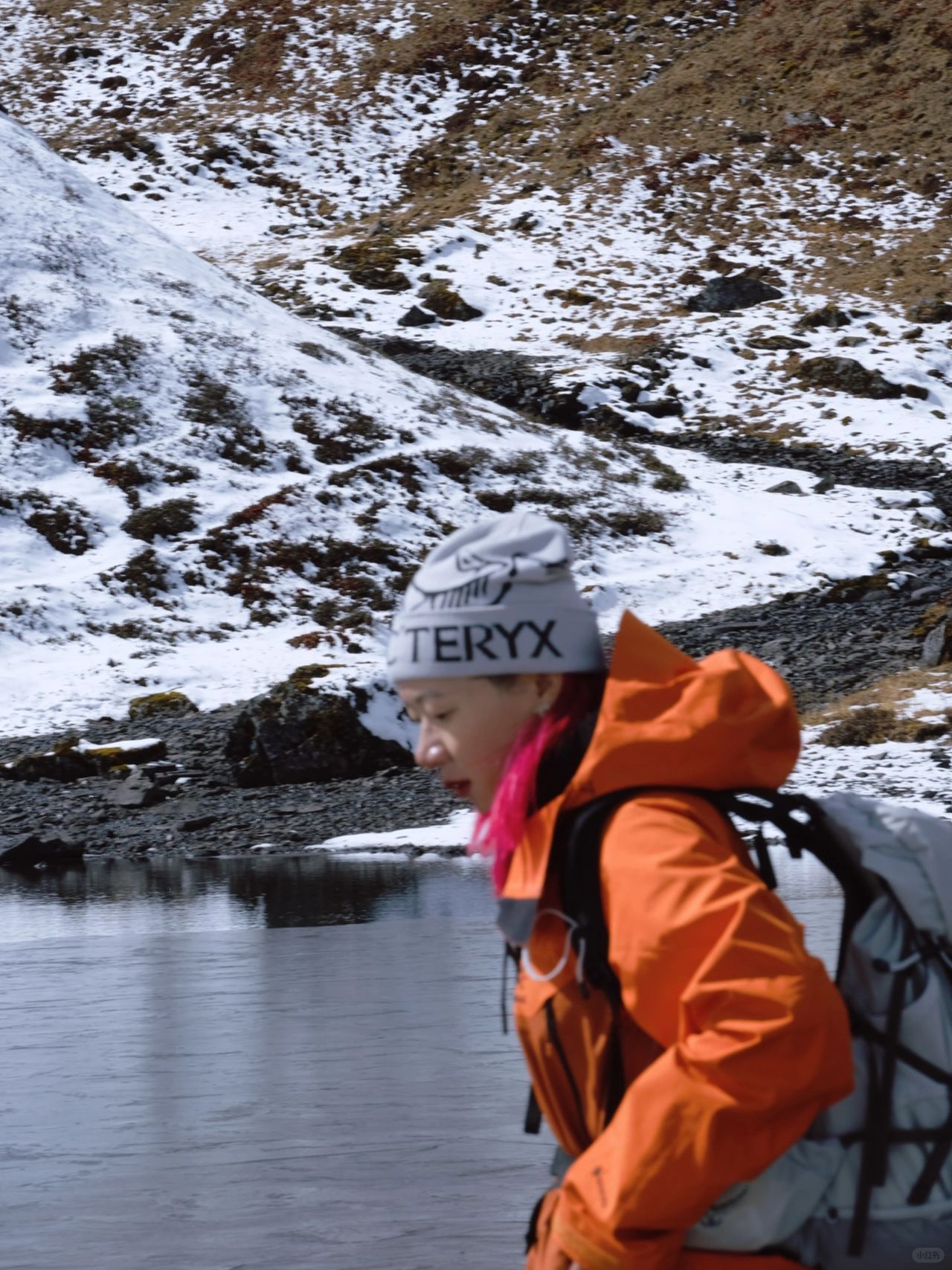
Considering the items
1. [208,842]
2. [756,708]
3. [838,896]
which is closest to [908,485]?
[208,842]

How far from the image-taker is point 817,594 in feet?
86.9

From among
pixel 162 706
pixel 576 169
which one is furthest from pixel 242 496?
pixel 576 169

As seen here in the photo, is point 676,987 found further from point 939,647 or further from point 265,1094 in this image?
point 939,647

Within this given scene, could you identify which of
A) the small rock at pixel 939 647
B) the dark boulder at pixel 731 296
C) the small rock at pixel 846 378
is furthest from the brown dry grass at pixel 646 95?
the small rock at pixel 939 647

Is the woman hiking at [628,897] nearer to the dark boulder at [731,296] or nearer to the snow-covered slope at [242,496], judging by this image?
the snow-covered slope at [242,496]

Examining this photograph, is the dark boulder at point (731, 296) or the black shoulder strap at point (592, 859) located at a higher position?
the dark boulder at point (731, 296)

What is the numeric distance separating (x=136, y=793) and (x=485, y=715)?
15897 mm

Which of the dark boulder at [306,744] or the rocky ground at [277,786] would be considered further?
the dark boulder at [306,744]

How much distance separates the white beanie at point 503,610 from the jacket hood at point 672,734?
124 millimetres

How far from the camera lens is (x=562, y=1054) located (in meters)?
1.77

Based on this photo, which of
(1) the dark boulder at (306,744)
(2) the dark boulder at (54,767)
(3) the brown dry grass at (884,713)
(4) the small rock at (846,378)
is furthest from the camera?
Result: (4) the small rock at (846,378)

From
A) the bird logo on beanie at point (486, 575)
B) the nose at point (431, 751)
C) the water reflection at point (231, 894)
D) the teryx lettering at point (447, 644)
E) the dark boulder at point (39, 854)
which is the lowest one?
the dark boulder at point (39, 854)

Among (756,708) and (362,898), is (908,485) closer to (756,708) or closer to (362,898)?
(362,898)

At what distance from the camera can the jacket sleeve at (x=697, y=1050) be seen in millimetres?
1556
